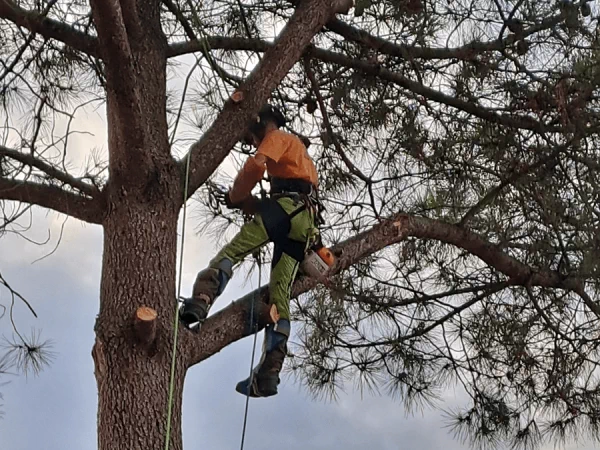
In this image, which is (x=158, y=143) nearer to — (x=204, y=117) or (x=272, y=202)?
(x=272, y=202)

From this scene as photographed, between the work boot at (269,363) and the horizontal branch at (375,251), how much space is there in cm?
9

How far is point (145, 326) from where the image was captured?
2064 mm

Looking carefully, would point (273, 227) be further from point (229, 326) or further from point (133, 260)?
point (133, 260)

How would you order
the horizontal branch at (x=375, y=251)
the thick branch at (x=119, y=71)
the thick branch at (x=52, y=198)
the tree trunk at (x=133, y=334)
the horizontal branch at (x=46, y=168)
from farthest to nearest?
the horizontal branch at (x=46, y=168) < the thick branch at (x=52, y=198) < the horizontal branch at (x=375, y=251) < the thick branch at (x=119, y=71) < the tree trunk at (x=133, y=334)

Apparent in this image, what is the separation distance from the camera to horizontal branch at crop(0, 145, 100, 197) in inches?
97.0

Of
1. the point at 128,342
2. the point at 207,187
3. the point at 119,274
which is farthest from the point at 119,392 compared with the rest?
the point at 207,187

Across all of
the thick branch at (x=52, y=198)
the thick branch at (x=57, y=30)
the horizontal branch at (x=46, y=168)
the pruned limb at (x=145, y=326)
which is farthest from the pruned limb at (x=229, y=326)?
the thick branch at (x=57, y=30)

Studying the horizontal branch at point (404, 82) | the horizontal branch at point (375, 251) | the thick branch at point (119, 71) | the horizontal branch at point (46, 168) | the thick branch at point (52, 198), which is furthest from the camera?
the horizontal branch at point (404, 82)

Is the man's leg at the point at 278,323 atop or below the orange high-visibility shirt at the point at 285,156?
below

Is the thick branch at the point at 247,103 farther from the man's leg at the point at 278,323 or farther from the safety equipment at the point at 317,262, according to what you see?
the safety equipment at the point at 317,262

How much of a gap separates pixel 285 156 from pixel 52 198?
26.5 inches

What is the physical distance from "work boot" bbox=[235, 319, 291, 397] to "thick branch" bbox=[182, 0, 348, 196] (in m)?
0.46

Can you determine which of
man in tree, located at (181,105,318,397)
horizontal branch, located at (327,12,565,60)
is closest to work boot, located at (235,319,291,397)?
man in tree, located at (181,105,318,397)

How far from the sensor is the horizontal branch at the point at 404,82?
2.89 meters
